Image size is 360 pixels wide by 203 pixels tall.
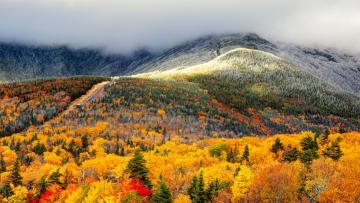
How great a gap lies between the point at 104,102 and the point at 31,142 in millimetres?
60013

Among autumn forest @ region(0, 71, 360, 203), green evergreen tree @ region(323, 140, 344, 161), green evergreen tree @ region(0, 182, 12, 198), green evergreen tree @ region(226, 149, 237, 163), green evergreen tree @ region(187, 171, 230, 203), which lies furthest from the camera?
green evergreen tree @ region(226, 149, 237, 163)

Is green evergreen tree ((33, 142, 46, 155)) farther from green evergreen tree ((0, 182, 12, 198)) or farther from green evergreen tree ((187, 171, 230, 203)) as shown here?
green evergreen tree ((187, 171, 230, 203))

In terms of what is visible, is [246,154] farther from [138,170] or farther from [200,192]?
[200,192]

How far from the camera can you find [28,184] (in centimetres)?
6544

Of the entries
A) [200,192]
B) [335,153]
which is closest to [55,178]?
[200,192]

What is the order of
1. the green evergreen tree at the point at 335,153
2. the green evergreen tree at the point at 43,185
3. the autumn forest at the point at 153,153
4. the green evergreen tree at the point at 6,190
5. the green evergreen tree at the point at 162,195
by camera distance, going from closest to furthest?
the green evergreen tree at the point at 162,195
the autumn forest at the point at 153,153
the green evergreen tree at the point at 335,153
the green evergreen tree at the point at 6,190
the green evergreen tree at the point at 43,185

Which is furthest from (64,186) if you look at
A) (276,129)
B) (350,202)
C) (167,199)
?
(276,129)

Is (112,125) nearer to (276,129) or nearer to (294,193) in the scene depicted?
(294,193)

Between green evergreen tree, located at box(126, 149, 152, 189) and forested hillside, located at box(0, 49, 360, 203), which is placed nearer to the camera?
forested hillside, located at box(0, 49, 360, 203)

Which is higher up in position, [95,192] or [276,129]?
[95,192]

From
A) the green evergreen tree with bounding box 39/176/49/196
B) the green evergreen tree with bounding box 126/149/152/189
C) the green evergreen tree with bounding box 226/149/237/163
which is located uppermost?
the green evergreen tree with bounding box 126/149/152/189

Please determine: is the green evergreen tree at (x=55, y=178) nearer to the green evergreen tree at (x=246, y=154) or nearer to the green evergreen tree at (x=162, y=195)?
the green evergreen tree at (x=162, y=195)

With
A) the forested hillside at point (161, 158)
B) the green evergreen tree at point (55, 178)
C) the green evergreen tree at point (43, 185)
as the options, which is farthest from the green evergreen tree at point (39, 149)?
the green evergreen tree at point (43, 185)

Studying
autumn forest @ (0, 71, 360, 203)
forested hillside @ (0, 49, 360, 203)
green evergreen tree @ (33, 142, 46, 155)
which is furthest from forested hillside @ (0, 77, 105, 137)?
green evergreen tree @ (33, 142, 46, 155)
